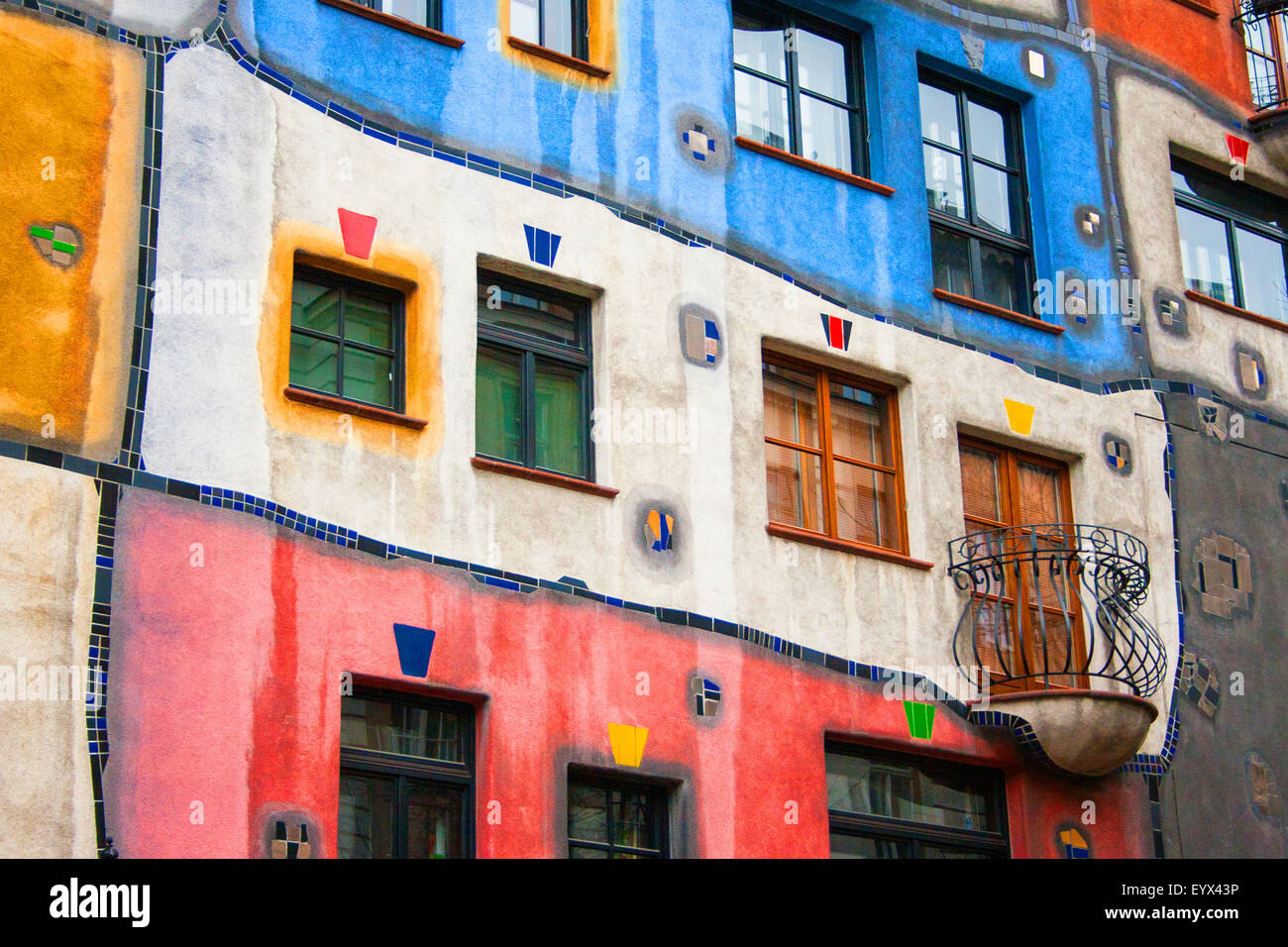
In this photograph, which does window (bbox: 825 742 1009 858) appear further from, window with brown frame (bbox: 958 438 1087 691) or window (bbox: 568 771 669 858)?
window (bbox: 568 771 669 858)

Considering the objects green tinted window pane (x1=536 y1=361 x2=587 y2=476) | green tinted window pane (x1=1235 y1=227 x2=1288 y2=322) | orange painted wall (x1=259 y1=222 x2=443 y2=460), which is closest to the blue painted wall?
orange painted wall (x1=259 y1=222 x2=443 y2=460)

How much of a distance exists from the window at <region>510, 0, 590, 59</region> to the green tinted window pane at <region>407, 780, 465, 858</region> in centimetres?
540

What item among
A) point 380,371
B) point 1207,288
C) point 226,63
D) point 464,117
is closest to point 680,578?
point 380,371

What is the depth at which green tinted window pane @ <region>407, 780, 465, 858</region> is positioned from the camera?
12.8 m

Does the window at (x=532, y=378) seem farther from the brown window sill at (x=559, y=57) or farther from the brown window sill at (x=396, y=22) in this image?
the brown window sill at (x=559, y=57)

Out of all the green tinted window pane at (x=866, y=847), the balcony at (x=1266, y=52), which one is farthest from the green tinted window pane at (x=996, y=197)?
the green tinted window pane at (x=866, y=847)

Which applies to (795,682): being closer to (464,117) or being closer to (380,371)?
(380,371)

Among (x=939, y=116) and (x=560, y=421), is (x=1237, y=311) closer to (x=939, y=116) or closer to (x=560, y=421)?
(x=939, y=116)

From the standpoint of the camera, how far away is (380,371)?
13.8m

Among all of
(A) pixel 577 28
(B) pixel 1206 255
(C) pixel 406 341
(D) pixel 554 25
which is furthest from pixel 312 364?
(B) pixel 1206 255

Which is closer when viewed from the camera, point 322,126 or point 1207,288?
point 322,126

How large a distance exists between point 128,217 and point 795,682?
17.1ft

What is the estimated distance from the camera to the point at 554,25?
15.6 m

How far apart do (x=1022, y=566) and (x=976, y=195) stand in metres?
3.18
